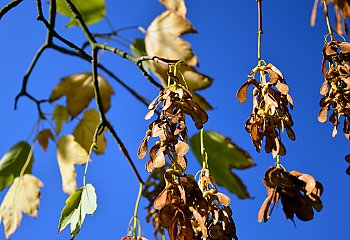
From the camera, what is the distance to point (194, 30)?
1.86ft

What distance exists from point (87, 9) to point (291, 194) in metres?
0.47

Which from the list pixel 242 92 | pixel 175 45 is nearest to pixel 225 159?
pixel 175 45

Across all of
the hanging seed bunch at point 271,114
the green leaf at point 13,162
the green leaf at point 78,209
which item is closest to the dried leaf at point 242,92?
the hanging seed bunch at point 271,114

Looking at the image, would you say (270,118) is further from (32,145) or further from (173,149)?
(32,145)

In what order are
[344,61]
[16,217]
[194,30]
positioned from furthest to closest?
[16,217] → [194,30] → [344,61]

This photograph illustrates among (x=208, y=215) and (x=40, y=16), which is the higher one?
(x=40, y=16)

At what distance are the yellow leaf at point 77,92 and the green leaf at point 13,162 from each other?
0.10 m

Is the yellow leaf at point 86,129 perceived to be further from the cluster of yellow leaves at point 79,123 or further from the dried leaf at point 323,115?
the dried leaf at point 323,115

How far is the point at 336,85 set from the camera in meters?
0.41

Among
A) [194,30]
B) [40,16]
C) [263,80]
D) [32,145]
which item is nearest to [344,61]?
[263,80]

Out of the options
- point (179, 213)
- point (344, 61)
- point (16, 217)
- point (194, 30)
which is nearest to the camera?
point (179, 213)

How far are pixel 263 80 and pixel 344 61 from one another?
3.4 inches

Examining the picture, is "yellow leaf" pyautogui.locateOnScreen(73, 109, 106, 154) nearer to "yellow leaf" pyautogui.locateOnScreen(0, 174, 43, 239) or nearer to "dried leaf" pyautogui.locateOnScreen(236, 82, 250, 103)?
"yellow leaf" pyautogui.locateOnScreen(0, 174, 43, 239)

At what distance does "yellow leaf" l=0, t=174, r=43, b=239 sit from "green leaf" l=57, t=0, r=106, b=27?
0.69 ft
